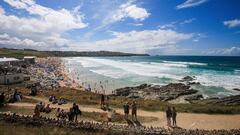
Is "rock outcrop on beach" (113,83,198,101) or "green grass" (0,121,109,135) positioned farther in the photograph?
"rock outcrop on beach" (113,83,198,101)

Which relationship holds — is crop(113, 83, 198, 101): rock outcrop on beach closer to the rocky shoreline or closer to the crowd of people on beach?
the rocky shoreline

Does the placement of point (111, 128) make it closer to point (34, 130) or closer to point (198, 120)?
point (34, 130)

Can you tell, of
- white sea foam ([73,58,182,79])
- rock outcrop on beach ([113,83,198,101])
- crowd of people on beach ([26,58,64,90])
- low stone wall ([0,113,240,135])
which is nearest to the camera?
low stone wall ([0,113,240,135])

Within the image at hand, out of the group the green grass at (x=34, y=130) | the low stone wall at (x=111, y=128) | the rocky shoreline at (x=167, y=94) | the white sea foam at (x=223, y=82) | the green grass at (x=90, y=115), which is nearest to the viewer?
the green grass at (x=34, y=130)

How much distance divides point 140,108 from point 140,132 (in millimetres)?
8213

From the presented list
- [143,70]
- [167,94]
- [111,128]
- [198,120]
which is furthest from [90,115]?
[143,70]

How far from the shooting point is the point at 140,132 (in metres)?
15.9

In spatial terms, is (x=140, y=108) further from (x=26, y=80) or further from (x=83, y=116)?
(x=26, y=80)

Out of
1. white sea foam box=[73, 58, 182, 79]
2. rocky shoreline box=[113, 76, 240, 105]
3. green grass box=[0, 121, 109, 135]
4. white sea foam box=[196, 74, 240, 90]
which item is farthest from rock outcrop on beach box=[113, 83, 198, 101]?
green grass box=[0, 121, 109, 135]

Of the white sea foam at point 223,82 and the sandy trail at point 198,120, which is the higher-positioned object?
the sandy trail at point 198,120

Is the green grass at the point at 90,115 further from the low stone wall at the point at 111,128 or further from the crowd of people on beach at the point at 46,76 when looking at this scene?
the crowd of people on beach at the point at 46,76

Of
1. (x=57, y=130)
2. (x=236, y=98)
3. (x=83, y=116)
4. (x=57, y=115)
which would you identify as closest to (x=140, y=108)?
(x=83, y=116)

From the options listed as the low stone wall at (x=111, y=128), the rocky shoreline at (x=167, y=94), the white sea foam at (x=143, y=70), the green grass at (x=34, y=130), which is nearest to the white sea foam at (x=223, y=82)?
the rocky shoreline at (x=167, y=94)

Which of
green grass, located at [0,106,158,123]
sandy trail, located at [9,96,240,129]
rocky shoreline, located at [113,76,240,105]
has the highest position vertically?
green grass, located at [0,106,158,123]
